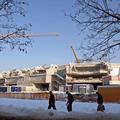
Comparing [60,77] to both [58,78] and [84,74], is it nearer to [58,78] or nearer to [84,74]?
[58,78]

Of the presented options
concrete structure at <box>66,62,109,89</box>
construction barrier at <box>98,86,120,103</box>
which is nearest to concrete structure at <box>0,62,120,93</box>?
concrete structure at <box>66,62,109,89</box>

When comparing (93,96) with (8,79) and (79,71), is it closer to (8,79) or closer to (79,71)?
(79,71)

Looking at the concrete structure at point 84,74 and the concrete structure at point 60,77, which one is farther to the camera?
the concrete structure at point 84,74

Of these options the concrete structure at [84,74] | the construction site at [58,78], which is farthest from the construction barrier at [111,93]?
the concrete structure at [84,74]

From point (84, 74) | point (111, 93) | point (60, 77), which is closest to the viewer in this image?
point (111, 93)

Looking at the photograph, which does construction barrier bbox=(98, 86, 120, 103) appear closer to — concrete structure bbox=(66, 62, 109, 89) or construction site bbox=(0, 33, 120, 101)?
construction site bbox=(0, 33, 120, 101)

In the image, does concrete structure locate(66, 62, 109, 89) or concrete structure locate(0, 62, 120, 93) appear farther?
concrete structure locate(66, 62, 109, 89)

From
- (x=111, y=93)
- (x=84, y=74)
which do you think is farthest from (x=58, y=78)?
(x=111, y=93)

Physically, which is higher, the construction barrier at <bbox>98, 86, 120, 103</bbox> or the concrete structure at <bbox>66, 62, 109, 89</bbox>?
the concrete structure at <bbox>66, 62, 109, 89</bbox>

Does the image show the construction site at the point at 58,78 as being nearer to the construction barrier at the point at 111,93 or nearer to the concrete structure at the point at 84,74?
the concrete structure at the point at 84,74

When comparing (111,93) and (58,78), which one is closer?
(111,93)

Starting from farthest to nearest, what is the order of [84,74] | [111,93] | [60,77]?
[60,77], [84,74], [111,93]

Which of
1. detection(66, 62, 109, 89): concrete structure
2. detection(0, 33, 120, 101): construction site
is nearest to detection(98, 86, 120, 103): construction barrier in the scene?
detection(0, 33, 120, 101): construction site

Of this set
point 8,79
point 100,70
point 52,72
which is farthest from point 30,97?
point 8,79
